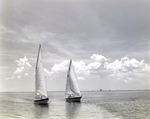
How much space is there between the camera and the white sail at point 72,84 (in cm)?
4937

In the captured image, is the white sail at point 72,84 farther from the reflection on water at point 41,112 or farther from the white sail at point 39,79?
the reflection on water at point 41,112

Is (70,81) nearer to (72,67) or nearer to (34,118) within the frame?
(72,67)

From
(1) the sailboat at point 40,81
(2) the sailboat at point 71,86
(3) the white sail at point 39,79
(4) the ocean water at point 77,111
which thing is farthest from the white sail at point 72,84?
(3) the white sail at point 39,79

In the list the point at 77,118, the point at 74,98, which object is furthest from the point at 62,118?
the point at 74,98

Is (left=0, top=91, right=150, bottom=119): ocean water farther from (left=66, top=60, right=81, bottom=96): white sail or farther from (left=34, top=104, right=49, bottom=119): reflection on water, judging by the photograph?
(left=66, top=60, right=81, bottom=96): white sail

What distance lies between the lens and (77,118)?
80.4 feet

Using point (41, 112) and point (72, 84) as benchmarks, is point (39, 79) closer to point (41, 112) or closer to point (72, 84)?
point (41, 112)

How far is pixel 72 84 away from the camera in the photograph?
49.8 metres

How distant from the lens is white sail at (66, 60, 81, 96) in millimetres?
49369

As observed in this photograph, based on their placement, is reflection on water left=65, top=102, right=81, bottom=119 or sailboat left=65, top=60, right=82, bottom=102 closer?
reflection on water left=65, top=102, right=81, bottom=119

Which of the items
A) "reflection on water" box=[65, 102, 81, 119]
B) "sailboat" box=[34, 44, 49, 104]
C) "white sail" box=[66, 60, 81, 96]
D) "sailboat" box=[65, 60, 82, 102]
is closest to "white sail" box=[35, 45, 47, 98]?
"sailboat" box=[34, 44, 49, 104]

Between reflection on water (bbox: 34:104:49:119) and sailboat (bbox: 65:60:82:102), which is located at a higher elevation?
sailboat (bbox: 65:60:82:102)

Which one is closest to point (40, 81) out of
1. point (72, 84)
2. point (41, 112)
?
point (41, 112)

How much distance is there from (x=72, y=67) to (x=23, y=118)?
92.8 feet
